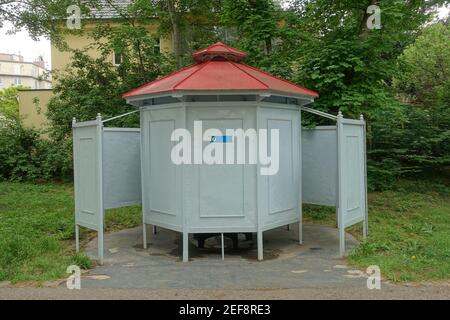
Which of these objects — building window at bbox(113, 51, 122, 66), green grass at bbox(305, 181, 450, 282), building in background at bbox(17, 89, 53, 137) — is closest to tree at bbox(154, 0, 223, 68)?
building window at bbox(113, 51, 122, 66)

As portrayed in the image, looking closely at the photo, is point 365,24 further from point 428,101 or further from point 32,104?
point 32,104

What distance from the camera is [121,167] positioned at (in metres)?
7.77

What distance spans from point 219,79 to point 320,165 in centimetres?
265

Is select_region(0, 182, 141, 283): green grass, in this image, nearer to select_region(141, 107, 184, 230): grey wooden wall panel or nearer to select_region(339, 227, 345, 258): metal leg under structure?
select_region(141, 107, 184, 230): grey wooden wall panel

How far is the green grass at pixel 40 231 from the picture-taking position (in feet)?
20.0

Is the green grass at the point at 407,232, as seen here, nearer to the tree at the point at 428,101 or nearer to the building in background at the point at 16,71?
the tree at the point at 428,101

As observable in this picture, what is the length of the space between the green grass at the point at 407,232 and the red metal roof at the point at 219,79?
288cm

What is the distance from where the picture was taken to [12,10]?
13.1 meters

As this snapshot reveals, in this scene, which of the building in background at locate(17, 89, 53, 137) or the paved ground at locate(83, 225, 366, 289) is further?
Answer: the building in background at locate(17, 89, 53, 137)

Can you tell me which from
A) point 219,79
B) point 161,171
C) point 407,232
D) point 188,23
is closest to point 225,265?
point 161,171

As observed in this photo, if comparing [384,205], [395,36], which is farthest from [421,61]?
→ [384,205]

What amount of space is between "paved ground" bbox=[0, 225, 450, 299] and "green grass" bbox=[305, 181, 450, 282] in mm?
Result: 357

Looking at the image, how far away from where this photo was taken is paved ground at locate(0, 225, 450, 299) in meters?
5.12

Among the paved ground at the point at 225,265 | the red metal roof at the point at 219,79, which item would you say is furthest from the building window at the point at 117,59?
the paved ground at the point at 225,265
